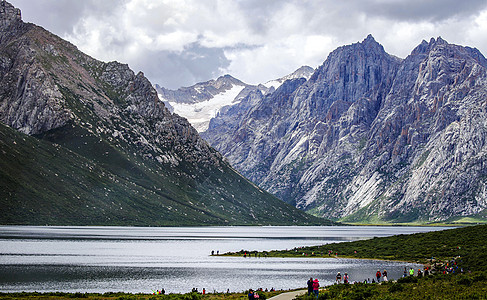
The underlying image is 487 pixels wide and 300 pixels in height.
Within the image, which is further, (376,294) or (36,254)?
(36,254)

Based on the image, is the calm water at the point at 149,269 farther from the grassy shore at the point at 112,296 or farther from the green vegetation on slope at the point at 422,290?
the green vegetation on slope at the point at 422,290

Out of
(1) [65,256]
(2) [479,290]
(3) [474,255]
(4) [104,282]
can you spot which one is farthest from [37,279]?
(3) [474,255]

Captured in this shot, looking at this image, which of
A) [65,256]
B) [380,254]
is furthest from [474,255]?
[65,256]

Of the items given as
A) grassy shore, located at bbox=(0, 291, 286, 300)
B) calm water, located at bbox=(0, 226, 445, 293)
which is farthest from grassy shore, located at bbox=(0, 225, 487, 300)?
calm water, located at bbox=(0, 226, 445, 293)

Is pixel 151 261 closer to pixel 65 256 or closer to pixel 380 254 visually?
pixel 65 256

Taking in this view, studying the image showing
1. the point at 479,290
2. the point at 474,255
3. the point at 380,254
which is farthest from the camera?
the point at 380,254

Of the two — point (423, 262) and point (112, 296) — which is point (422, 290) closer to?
point (112, 296)

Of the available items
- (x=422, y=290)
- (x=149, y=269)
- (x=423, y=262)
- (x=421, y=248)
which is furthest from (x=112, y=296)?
(x=421, y=248)

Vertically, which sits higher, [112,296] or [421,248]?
[421,248]

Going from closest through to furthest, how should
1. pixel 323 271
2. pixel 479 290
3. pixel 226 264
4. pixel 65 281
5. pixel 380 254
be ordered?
pixel 479 290, pixel 65 281, pixel 323 271, pixel 226 264, pixel 380 254

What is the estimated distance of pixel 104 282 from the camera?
88875mm

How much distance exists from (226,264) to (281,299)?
66161 mm

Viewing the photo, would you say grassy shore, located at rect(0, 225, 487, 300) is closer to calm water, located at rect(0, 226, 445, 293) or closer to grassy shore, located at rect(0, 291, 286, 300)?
grassy shore, located at rect(0, 291, 286, 300)

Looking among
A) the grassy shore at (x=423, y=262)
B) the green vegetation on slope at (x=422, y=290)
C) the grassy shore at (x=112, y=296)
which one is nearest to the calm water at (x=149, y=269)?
the grassy shore at (x=112, y=296)
